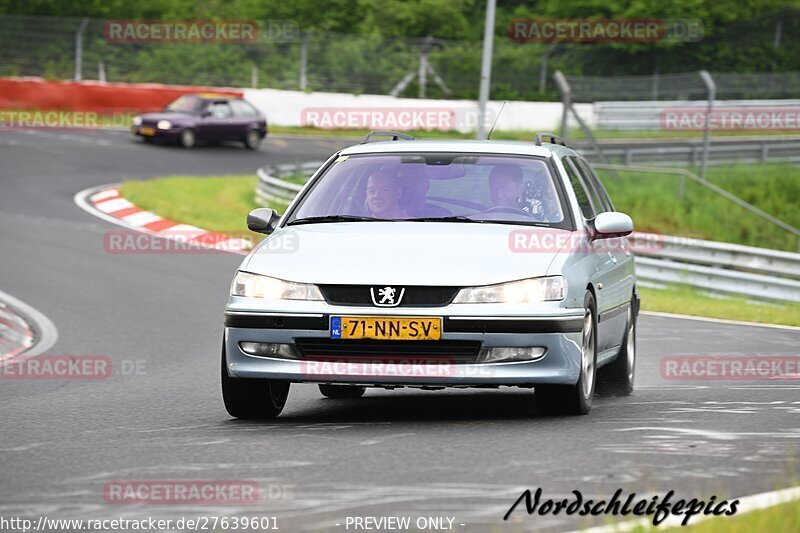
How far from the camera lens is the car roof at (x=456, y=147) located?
29.8 feet

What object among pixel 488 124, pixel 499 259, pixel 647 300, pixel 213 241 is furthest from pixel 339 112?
pixel 499 259

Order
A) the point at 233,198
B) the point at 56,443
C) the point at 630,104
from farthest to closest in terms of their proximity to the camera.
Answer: the point at 630,104 < the point at 233,198 < the point at 56,443

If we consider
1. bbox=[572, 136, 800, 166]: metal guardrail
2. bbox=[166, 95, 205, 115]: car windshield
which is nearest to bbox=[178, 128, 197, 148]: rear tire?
bbox=[166, 95, 205, 115]: car windshield

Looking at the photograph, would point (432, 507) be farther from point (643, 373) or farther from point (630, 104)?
point (630, 104)

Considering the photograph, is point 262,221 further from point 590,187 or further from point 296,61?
point 296,61

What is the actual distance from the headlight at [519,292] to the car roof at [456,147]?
1.52m

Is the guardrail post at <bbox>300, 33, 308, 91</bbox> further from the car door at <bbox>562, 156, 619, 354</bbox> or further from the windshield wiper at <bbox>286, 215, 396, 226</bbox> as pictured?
the windshield wiper at <bbox>286, 215, 396, 226</bbox>

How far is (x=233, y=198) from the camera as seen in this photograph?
88.6ft

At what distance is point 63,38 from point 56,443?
3480 cm

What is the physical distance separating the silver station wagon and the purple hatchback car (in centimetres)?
2647

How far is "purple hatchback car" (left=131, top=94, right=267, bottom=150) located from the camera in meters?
34.9

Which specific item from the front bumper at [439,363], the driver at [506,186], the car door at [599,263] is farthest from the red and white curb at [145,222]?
the front bumper at [439,363]

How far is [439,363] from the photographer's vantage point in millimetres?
7559

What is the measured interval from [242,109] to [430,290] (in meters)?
29.7
